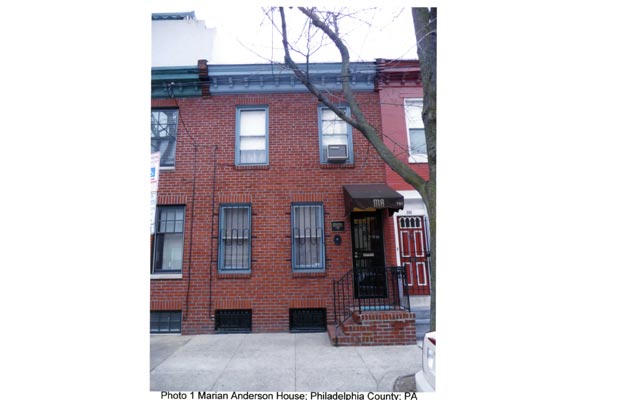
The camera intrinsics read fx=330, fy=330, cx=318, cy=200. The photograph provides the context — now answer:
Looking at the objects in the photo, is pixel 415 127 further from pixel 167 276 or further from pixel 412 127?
pixel 167 276

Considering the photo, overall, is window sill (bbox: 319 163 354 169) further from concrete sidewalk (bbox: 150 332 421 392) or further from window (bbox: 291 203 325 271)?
concrete sidewalk (bbox: 150 332 421 392)

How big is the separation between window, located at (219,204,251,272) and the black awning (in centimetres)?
215

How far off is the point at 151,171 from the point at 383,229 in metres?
4.78

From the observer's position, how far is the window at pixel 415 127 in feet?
22.4

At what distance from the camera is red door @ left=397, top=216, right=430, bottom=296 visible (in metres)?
6.59

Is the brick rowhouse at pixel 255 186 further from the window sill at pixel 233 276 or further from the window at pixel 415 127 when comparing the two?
the window at pixel 415 127

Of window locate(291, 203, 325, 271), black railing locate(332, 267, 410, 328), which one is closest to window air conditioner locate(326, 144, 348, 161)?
window locate(291, 203, 325, 271)

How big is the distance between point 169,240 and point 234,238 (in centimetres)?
135

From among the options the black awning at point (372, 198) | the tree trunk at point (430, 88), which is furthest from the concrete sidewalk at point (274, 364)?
the black awning at point (372, 198)

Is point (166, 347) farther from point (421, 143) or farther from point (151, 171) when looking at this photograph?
point (421, 143)

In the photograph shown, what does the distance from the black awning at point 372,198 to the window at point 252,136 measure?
6.61ft

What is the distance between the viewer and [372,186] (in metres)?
6.67

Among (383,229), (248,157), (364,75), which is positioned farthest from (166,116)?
(383,229)

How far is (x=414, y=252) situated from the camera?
6695mm
